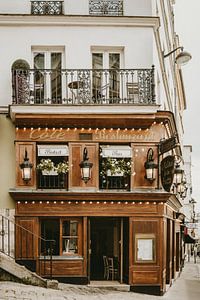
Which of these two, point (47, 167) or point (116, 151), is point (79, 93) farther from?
point (47, 167)

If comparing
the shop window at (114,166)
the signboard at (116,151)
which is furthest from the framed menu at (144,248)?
the signboard at (116,151)

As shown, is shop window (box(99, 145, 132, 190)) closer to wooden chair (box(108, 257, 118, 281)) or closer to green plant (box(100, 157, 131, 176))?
green plant (box(100, 157, 131, 176))

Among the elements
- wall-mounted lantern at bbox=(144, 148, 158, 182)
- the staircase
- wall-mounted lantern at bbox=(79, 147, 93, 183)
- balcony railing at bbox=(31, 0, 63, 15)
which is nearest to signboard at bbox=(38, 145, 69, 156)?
wall-mounted lantern at bbox=(79, 147, 93, 183)

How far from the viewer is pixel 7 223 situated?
2067cm

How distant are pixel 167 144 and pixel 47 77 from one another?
4.57 metres

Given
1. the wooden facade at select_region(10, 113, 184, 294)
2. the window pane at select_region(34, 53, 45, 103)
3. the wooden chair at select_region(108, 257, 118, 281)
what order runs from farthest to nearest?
the wooden chair at select_region(108, 257, 118, 281) → the window pane at select_region(34, 53, 45, 103) → the wooden facade at select_region(10, 113, 184, 294)

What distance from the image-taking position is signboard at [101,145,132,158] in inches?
824

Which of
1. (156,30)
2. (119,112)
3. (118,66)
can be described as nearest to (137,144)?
(119,112)

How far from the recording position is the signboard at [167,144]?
20.3 meters

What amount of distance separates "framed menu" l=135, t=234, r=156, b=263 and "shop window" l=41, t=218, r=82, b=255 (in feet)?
6.01

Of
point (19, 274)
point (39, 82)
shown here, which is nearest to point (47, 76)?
point (39, 82)

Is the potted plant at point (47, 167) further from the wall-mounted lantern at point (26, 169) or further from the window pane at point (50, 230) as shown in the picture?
the window pane at point (50, 230)

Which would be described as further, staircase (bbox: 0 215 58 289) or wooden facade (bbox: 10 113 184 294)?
wooden facade (bbox: 10 113 184 294)

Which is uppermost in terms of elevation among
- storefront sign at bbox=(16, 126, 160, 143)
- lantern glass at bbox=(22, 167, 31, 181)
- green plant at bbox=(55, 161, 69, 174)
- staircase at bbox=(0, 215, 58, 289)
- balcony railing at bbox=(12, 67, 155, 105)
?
balcony railing at bbox=(12, 67, 155, 105)
